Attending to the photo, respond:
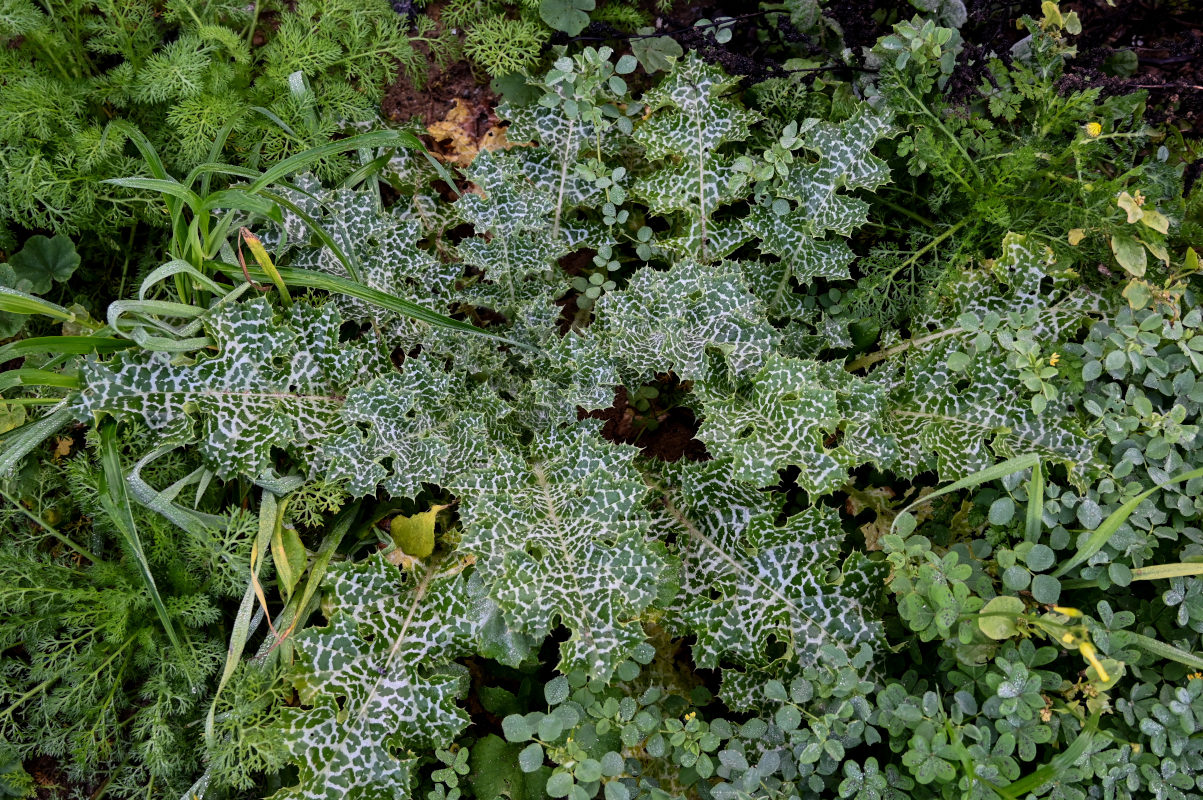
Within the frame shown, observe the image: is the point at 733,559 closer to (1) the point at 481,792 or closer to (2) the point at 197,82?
(1) the point at 481,792

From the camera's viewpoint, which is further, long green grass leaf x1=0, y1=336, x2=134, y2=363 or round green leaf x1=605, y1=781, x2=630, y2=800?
long green grass leaf x1=0, y1=336, x2=134, y2=363

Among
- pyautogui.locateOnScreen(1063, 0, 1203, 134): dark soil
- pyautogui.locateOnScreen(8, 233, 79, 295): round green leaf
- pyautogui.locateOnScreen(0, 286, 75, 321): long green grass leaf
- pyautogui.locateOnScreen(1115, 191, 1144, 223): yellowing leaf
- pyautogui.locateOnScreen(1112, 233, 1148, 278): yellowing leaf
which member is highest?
pyautogui.locateOnScreen(1063, 0, 1203, 134): dark soil

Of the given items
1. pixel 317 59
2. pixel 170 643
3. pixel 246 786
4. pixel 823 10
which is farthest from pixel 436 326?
pixel 823 10

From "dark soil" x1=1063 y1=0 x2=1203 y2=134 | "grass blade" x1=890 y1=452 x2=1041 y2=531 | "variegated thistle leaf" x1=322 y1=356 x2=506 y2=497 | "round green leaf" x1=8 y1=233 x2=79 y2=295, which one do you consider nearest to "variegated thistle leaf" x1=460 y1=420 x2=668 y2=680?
"variegated thistle leaf" x1=322 y1=356 x2=506 y2=497

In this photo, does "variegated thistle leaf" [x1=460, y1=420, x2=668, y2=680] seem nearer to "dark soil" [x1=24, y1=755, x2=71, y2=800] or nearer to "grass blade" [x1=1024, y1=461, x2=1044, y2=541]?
"grass blade" [x1=1024, y1=461, x2=1044, y2=541]

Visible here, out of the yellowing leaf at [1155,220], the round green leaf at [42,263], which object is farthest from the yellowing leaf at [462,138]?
the yellowing leaf at [1155,220]

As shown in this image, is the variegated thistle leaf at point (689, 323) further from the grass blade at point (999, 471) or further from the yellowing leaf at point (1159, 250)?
the yellowing leaf at point (1159, 250)

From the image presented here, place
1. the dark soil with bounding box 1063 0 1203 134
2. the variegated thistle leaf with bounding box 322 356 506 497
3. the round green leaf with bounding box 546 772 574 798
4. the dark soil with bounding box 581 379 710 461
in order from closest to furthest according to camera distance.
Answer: the round green leaf with bounding box 546 772 574 798 < the variegated thistle leaf with bounding box 322 356 506 497 < the dark soil with bounding box 1063 0 1203 134 < the dark soil with bounding box 581 379 710 461

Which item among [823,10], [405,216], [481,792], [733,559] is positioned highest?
[823,10]
